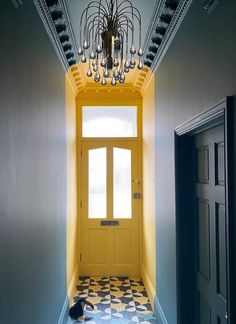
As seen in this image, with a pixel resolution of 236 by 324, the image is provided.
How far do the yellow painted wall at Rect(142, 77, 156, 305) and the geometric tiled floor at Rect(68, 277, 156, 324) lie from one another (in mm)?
184

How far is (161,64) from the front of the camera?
3.70 m

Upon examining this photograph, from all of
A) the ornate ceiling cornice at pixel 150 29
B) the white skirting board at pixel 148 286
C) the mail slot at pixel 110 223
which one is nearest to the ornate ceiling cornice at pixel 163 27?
the ornate ceiling cornice at pixel 150 29

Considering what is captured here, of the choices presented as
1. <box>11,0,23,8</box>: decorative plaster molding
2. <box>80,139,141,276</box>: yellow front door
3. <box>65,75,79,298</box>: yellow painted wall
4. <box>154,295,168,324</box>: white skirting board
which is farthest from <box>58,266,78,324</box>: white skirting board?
<box>11,0,23,8</box>: decorative plaster molding

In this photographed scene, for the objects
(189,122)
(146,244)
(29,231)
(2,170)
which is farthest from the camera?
(146,244)

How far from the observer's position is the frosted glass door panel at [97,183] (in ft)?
18.6

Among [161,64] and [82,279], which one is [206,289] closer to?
[161,64]

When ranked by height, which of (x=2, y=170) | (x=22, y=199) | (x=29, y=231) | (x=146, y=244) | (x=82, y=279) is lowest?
(x=82, y=279)

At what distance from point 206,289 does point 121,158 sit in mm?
3511

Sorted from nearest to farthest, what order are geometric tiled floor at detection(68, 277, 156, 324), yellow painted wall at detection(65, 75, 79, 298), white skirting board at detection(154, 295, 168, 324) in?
white skirting board at detection(154, 295, 168, 324)
geometric tiled floor at detection(68, 277, 156, 324)
yellow painted wall at detection(65, 75, 79, 298)

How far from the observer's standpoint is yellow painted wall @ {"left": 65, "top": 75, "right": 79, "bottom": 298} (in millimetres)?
4422

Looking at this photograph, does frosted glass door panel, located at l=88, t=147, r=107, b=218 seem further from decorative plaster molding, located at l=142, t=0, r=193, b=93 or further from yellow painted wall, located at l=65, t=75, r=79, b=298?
decorative plaster molding, located at l=142, t=0, r=193, b=93

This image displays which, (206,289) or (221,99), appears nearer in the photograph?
(221,99)

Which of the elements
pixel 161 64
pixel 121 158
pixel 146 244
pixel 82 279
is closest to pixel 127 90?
pixel 121 158

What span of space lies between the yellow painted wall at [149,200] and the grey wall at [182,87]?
14.9 inches
